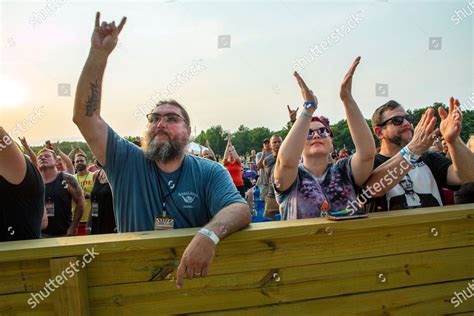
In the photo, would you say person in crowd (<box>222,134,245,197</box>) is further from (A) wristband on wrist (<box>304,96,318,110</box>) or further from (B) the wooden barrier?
(B) the wooden barrier

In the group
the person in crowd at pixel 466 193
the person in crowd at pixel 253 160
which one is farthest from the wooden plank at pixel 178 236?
the person in crowd at pixel 253 160

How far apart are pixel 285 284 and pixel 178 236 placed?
52 cm

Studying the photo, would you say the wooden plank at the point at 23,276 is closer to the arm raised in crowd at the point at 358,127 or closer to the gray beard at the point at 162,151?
the gray beard at the point at 162,151

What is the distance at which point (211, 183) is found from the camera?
7.01 feet

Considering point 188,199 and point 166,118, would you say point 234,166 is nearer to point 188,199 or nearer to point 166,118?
point 166,118

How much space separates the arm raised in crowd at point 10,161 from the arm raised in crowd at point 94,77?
1.24ft

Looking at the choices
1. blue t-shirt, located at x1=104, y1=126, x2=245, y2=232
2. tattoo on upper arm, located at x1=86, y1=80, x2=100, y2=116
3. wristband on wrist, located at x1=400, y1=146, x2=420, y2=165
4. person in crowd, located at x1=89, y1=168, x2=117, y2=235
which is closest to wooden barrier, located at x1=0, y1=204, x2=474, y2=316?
blue t-shirt, located at x1=104, y1=126, x2=245, y2=232

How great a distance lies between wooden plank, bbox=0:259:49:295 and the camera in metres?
1.48

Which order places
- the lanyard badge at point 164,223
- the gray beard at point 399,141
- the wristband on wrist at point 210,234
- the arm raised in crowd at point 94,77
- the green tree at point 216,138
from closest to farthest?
the wristband on wrist at point 210,234, the arm raised in crowd at point 94,77, the lanyard badge at point 164,223, the gray beard at point 399,141, the green tree at point 216,138

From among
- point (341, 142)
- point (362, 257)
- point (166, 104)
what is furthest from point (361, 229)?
point (341, 142)

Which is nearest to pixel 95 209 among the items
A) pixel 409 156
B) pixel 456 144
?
pixel 409 156

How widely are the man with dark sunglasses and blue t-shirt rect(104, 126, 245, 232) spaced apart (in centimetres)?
106

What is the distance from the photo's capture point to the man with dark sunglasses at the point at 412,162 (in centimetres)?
240

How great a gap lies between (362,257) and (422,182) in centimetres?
119
